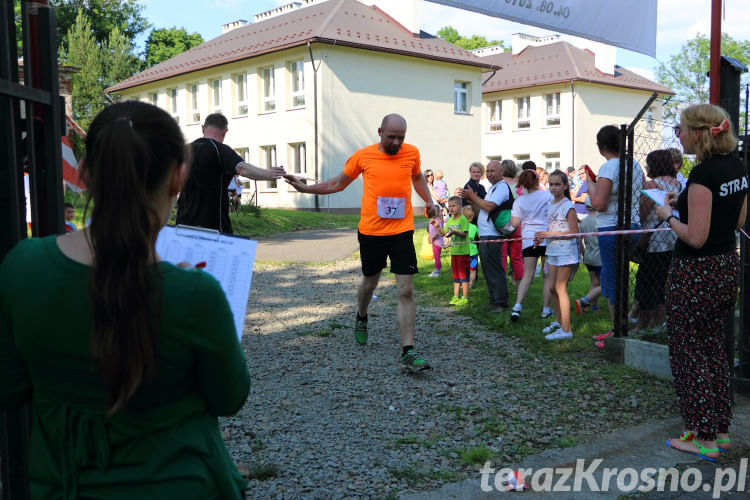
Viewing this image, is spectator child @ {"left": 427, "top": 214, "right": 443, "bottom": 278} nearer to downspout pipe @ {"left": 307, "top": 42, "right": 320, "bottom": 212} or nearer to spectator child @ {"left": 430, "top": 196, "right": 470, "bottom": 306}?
spectator child @ {"left": 430, "top": 196, "right": 470, "bottom": 306}

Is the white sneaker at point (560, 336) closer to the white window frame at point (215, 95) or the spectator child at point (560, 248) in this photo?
the spectator child at point (560, 248)

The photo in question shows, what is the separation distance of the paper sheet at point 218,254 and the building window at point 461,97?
1275 inches

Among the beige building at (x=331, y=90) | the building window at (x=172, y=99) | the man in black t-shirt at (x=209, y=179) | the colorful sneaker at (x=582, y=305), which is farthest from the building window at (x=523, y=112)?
the man in black t-shirt at (x=209, y=179)

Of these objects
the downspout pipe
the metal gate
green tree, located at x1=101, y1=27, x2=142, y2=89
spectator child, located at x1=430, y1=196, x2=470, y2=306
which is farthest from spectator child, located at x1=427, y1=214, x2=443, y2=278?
green tree, located at x1=101, y1=27, x2=142, y2=89

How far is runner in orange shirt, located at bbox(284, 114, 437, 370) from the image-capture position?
6.10 meters

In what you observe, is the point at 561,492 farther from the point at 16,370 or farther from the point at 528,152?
the point at 528,152

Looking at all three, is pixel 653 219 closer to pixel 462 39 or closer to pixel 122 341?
pixel 122 341

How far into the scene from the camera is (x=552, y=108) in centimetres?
3994

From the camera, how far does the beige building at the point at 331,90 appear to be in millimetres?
28766

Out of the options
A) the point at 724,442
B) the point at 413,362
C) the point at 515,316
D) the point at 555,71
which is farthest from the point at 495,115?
the point at 724,442

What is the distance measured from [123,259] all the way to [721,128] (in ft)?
12.3

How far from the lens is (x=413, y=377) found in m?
5.87

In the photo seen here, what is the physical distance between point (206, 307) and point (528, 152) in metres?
41.0

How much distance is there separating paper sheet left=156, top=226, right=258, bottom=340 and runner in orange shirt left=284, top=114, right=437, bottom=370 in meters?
4.17
